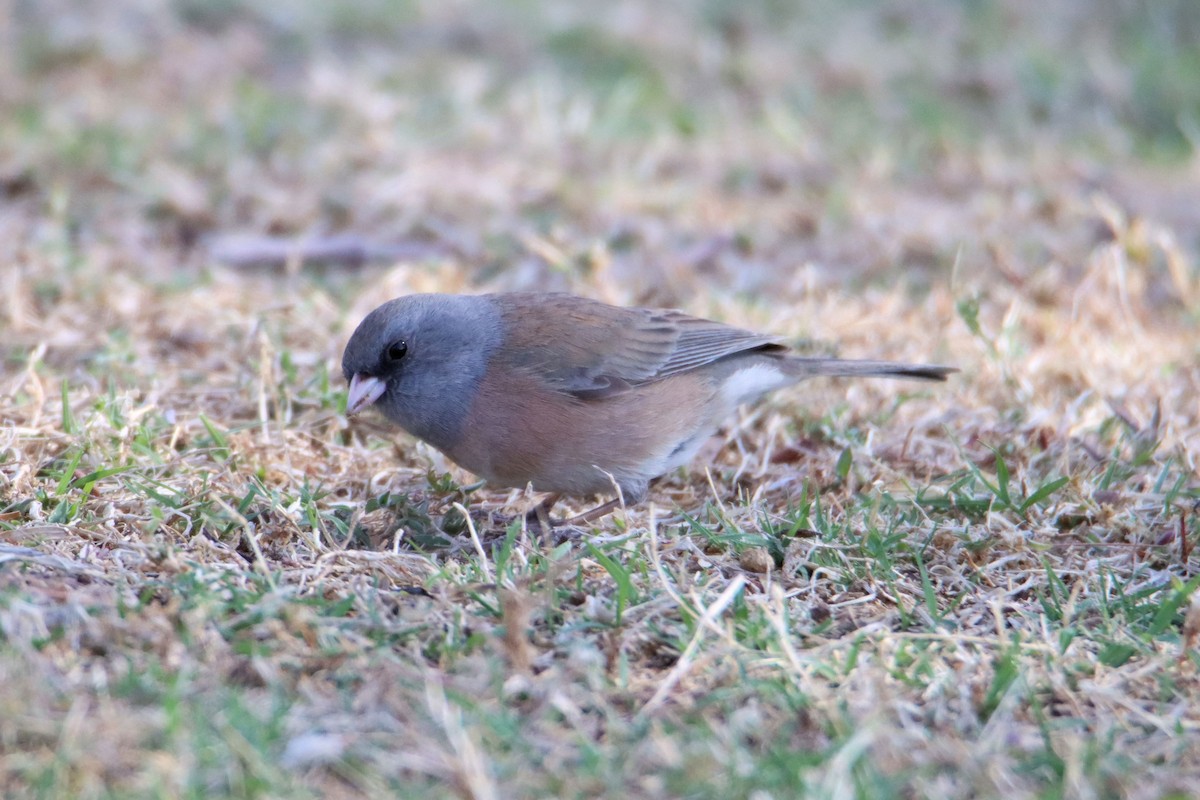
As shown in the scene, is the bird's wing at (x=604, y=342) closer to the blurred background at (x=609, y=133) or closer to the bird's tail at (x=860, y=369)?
the bird's tail at (x=860, y=369)

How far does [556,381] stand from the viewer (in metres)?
3.95

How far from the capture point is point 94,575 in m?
3.00

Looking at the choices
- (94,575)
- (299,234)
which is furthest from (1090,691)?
(299,234)

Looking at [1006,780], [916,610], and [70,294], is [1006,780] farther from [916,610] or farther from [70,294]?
[70,294]

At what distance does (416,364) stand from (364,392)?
7.1 inches

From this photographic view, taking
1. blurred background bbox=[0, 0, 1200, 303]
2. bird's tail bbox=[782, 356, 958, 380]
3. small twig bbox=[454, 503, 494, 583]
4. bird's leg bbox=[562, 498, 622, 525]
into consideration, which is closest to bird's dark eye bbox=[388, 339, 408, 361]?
small twig bbox=[454, 503, 494, 583]

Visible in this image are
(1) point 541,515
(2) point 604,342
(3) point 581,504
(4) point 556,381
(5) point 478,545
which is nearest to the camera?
(5) point 478,545

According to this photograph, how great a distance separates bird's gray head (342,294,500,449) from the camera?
3.85 meters

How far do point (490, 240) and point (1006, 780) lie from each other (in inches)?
155

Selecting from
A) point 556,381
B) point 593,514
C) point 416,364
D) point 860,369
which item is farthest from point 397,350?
point 860,369

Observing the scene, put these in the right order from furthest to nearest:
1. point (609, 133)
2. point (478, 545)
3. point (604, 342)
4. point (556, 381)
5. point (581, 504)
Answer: point (609, 133)
point (581, 504)
point (604, 342)
point (556, 381)
point (478, 545)

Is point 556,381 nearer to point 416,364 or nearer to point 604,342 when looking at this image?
point 604,342

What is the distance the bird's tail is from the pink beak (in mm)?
1389

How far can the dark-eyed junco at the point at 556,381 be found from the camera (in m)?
3.80
